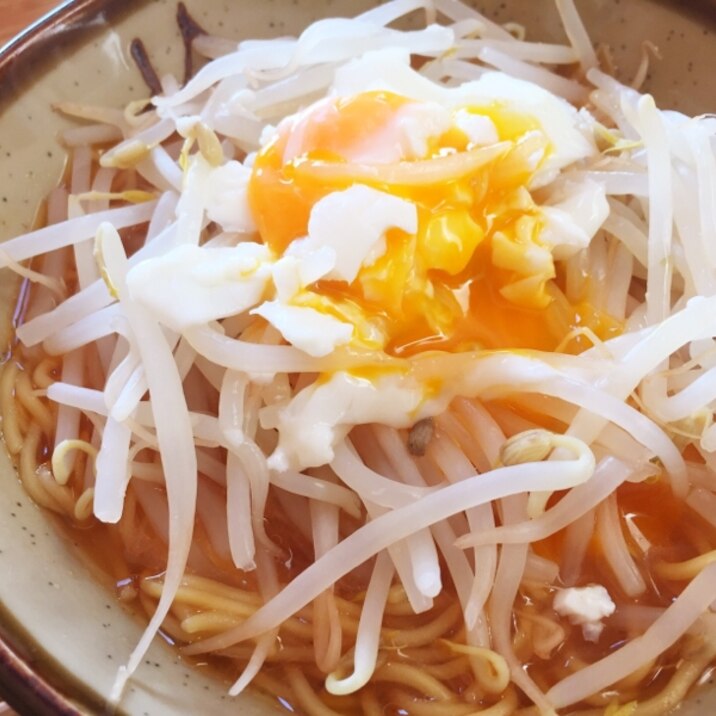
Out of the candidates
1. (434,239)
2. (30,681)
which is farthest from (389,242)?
(30,681)

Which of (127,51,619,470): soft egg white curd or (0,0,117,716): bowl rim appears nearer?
(0,0,117,716): bowl rim

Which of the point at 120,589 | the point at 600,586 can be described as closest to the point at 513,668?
the point at 600,586

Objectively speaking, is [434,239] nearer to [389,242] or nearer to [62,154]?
[389,242]

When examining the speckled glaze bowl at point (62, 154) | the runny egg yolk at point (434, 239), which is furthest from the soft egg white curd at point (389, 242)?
the speckled glaze bowl at point (62, 154)

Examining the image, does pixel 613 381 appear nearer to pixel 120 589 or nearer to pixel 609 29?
pixel 120 589

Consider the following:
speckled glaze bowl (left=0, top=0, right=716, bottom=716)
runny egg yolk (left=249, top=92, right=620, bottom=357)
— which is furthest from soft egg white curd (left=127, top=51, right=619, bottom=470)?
speckled glaze bowl (left=0, top=0, right=716, bottom=716)

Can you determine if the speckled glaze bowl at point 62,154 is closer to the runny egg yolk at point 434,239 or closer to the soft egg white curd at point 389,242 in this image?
the soft egg white curd at point 389,242

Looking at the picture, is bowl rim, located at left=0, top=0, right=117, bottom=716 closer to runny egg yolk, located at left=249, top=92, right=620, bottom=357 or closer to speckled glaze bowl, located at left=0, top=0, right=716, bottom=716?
speckled glaze bowl, located at left=0, top=0, right=716, bottom=716

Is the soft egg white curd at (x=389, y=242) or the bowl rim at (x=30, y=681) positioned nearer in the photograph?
the bowl rim at (x=30, y=681)
